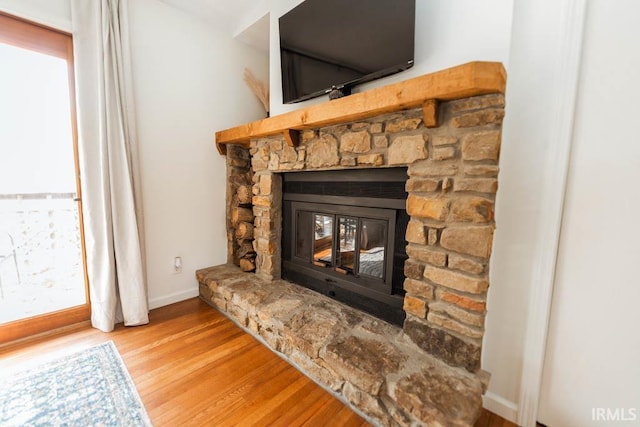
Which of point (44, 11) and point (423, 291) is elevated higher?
point (44, 11)

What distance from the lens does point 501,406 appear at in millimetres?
1276

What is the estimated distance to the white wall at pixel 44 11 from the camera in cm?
157

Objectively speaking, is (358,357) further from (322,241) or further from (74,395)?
(74,395)

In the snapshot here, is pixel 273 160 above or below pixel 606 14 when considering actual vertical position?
below

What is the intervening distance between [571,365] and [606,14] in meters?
1.47

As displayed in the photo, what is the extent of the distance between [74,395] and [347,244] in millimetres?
1749

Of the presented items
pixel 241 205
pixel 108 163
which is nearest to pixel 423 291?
pixel 241 205

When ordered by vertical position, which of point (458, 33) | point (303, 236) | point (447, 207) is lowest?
point (303, 236)

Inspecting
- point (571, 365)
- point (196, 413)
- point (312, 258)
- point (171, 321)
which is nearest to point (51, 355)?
point (171, 321)

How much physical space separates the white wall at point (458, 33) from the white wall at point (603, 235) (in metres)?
0.30

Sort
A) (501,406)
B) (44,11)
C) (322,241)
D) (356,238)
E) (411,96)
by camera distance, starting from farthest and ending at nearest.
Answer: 1. (322,241)
2. (356,238)
3. (44,11)
4. (501,406)
5. (411,96)

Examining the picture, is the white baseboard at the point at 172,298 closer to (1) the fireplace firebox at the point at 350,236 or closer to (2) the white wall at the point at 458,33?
(1) the fireplace firebox at the point at 350,236

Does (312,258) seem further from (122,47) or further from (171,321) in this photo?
(122,47)

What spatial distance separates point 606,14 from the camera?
993 millimetres
